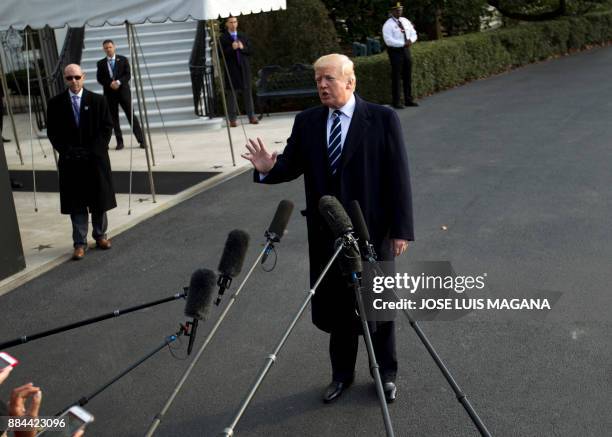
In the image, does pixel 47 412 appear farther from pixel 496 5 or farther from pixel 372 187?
pixel 496 5

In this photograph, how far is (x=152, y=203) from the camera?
38.3ft

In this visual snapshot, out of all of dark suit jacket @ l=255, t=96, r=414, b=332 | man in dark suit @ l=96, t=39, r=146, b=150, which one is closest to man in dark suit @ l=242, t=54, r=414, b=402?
dark suit jacket @ l=255, t=96, r=414, b=332

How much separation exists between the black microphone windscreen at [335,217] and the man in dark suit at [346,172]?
1.03 m

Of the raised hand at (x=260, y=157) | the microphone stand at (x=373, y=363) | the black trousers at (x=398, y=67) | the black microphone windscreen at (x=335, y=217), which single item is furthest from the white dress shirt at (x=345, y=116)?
the black trousers at (x=398, y=67)

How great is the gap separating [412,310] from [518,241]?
15.5 feet

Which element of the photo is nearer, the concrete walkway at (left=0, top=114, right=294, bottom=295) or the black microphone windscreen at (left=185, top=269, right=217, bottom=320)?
the black microphone windscreen at (left=185, top=269, right=217, bottom=320)

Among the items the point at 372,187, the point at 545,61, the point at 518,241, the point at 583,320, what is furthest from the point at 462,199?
the point at 545,61

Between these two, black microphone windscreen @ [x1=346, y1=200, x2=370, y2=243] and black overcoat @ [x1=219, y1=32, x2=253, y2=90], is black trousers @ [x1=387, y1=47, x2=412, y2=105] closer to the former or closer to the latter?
black overcoat @ [x1=219, y1=32, x2=253, y2=90]

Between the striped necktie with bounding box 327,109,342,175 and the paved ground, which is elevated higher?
the striped necktie with bounding box 327,109,342,175

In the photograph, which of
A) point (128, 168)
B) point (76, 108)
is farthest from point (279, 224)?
point (128, 168)

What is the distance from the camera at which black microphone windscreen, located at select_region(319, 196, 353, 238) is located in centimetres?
421

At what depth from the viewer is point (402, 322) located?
715 centimetres

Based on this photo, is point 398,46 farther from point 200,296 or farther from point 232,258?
point 200,296

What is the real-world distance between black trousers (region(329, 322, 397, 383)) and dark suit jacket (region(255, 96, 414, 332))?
6.3 inches
